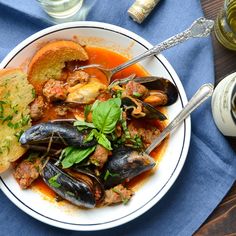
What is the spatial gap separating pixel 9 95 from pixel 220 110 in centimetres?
103

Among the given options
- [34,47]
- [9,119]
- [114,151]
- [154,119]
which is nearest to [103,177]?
[114,151]

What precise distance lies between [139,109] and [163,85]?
6.9 inches

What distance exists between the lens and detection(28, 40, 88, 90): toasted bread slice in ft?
7.55

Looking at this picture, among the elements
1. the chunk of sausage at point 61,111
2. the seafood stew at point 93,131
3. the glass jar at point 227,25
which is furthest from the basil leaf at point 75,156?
the glass jar at point 227,25

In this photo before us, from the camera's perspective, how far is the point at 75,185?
2207 millimetres

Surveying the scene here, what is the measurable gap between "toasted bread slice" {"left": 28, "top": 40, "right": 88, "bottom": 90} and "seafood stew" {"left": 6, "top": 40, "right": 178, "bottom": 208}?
39mm

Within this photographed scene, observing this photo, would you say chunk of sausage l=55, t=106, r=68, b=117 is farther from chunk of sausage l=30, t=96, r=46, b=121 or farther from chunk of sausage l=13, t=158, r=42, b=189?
chunk of sausage l=13, t=158, r=42, b=189

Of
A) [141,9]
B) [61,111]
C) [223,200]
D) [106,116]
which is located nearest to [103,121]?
[106,116]

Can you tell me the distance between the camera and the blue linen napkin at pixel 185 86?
8.00ft

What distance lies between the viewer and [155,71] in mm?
2383

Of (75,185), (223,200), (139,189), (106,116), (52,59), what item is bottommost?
(223,200)

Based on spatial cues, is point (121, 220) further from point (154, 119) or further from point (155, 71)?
point (155, 71)

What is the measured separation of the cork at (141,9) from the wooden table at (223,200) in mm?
292

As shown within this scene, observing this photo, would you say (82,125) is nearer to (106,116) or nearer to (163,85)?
(106,116)
